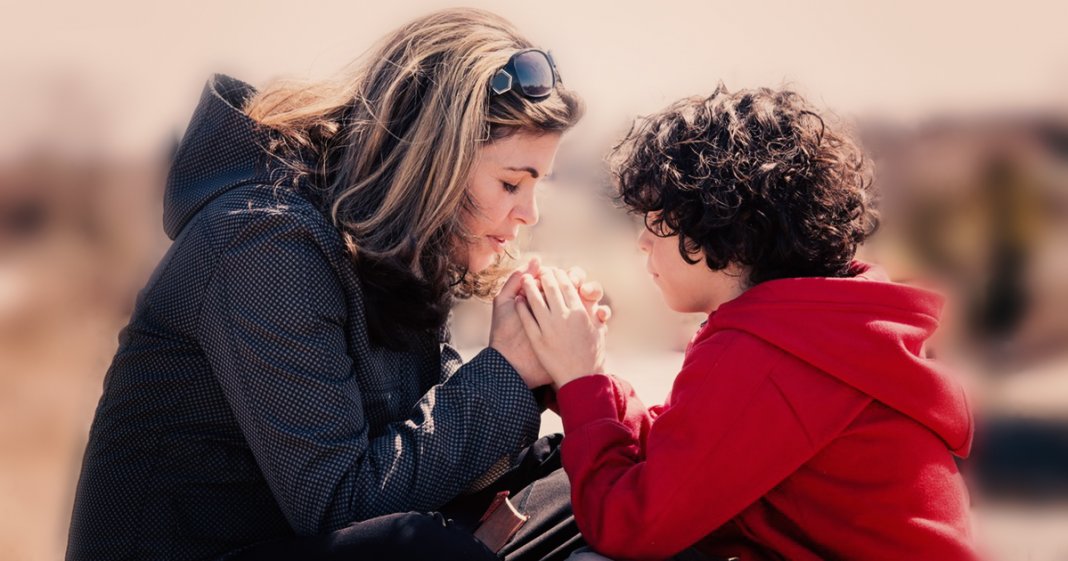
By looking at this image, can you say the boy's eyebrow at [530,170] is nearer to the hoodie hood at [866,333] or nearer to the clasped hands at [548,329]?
the clasped hands at [548,329]

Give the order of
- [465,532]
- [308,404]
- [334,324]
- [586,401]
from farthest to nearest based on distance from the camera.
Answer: [586,401] < [334,324] < [308,404] < [465,532]

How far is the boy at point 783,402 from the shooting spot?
2133 millimetres

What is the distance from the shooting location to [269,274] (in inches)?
87.2

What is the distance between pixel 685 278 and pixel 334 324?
0.82 m

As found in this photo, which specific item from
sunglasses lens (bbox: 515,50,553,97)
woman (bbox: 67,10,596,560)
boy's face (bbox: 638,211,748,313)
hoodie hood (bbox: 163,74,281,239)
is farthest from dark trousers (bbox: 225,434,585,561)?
sunglasses lens (bbox: 515,50,553,97)

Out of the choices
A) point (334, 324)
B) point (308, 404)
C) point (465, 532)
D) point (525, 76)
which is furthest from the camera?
point (525, 76)

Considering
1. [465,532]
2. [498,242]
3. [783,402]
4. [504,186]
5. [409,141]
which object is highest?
[409,141]

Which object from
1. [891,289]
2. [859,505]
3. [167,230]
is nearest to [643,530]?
[859,505]

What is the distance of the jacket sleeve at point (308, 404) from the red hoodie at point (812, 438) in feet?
1.20

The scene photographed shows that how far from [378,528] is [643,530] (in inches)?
21.5

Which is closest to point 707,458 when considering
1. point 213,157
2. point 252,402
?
point 252,402

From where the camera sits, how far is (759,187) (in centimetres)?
230

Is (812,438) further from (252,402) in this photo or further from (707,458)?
(252,402)

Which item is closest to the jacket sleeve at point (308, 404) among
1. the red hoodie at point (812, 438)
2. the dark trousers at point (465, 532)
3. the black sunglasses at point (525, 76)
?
the dark trousers at point (465, 532)
